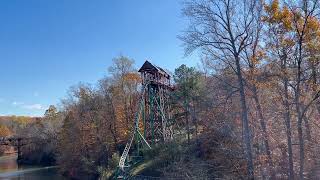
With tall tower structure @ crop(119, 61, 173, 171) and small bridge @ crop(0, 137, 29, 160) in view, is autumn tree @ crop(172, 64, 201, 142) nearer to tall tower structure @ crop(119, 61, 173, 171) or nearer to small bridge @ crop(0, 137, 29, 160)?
tall tower structure @ crop(119, 61, 173, 171)

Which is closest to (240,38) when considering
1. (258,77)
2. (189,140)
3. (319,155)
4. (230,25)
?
(230,25)

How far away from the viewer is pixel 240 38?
16.1 meters

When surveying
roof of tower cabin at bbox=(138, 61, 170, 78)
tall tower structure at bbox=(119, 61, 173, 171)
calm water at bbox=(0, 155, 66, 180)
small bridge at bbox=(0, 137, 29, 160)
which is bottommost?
calm water at bbox=(0, 155, 66, 180)

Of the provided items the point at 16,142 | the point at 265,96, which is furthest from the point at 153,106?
the point at 16,142

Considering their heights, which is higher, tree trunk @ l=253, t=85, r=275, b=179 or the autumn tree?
the autumn tree

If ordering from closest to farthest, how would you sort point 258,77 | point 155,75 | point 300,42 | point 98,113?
point 300,42 < point 258,77 < point 155,75 < point 98,113

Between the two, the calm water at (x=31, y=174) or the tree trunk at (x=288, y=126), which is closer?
the tree trunk at (x=288, y=126)

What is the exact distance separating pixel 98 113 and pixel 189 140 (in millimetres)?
12864

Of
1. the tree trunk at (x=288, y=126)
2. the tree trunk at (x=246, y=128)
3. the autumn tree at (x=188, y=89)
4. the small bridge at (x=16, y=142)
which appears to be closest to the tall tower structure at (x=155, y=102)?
the autumn tree at (x=188, y=89)

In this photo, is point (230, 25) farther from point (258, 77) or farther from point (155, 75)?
point (155, 75)

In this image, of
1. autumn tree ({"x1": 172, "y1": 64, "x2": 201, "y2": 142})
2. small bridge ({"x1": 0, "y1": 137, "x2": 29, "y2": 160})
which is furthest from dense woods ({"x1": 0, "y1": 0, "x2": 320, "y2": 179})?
small bridge ({"x1": 0, "y1": 137, "x2": 29, "y2": 160})

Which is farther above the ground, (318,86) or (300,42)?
(300,42)

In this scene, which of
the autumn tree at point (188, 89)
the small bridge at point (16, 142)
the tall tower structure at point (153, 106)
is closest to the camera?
the autumn tree at point (188, 89)

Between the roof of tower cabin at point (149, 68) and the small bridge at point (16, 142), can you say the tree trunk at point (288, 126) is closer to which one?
the roof of tower cabin at point (149, 68)
